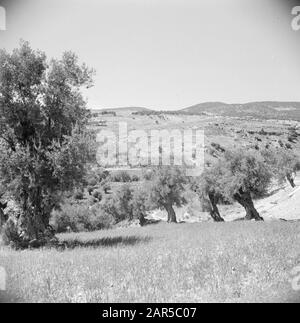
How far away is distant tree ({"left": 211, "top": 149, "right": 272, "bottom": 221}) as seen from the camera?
41344 mm

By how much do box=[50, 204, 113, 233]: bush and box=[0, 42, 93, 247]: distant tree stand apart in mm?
30467

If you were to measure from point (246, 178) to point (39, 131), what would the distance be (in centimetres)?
2643

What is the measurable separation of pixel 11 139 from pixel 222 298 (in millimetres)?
16403

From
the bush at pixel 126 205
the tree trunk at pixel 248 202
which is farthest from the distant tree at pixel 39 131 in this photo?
the bush at pixel 126 205

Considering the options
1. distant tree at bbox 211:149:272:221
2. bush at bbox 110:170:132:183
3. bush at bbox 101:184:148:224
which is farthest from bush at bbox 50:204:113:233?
bush at bbox 110:170:132:183

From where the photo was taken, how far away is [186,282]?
29.4 feet

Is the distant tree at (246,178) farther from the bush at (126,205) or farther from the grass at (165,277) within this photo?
the grass at (165,277)

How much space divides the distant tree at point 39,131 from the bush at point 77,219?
100.0 ft

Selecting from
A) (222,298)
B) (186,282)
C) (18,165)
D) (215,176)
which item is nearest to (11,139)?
(18,165)

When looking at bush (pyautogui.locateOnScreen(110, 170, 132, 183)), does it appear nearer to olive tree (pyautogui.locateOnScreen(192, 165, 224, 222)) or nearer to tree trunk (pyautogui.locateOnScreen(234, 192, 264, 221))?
olive tree (pyautogui.locateOnScreen(192, 165, 224, 222))

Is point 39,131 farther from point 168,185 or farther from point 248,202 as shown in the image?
point 168,185

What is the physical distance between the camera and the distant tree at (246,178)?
136ft

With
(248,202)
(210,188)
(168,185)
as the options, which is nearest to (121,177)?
(168,185)
